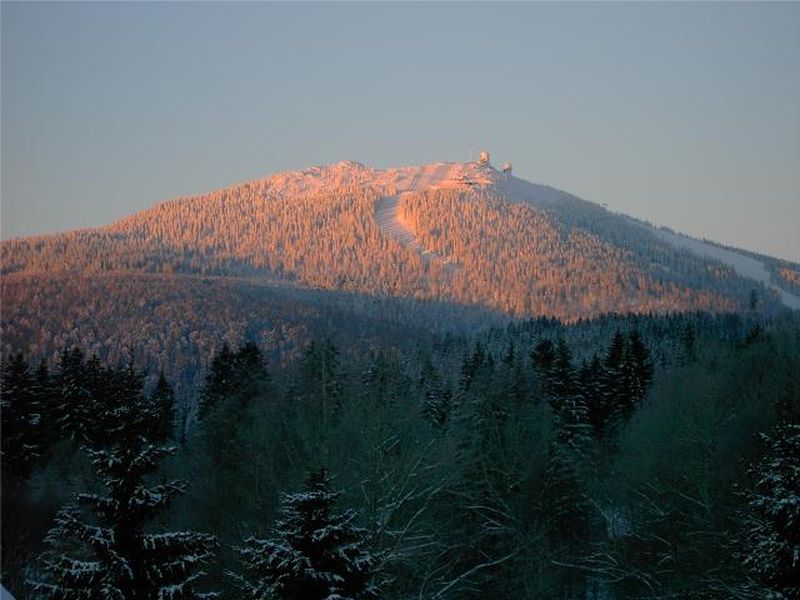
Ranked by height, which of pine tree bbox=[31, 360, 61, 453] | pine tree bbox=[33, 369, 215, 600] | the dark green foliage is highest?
pine tree bbox=[33, 369, 215, 600]

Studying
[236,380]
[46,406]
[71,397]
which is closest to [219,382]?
[236,380]

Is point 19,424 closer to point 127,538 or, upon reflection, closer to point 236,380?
point 236,380

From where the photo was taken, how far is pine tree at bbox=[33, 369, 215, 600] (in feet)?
53.9

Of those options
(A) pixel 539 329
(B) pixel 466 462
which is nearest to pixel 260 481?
(B) pixel 466 462

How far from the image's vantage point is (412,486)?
1107 inches

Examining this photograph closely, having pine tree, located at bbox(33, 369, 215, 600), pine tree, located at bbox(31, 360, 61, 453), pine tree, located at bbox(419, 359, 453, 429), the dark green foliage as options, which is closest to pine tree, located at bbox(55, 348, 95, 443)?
pine tree, located at bbox(31, 360, 61, 453)

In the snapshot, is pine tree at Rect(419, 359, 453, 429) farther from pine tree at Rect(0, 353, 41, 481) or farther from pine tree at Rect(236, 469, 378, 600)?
pine tree at Rect(236, 469, 378, 600)

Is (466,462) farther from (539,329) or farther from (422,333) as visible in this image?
(422,333)

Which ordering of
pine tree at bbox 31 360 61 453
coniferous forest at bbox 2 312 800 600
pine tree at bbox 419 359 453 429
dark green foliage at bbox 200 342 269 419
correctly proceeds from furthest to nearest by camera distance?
pine tree at bbox 419 359 453 429 → dark green foliage at bbox 200 342 269 419 → pine tree at bbox 31 360 61 453 → coniferous forest at bbox 2 312 800 600

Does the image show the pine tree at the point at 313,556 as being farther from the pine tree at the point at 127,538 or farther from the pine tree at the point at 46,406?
the pine tree at the point at 46,406

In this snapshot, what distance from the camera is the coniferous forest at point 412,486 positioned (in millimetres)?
16922

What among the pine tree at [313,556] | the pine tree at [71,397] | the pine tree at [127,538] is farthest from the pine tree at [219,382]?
the pine tree at [313,556]

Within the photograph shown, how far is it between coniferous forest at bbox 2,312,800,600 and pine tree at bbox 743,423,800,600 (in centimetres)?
5

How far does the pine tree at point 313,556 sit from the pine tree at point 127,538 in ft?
4.81
